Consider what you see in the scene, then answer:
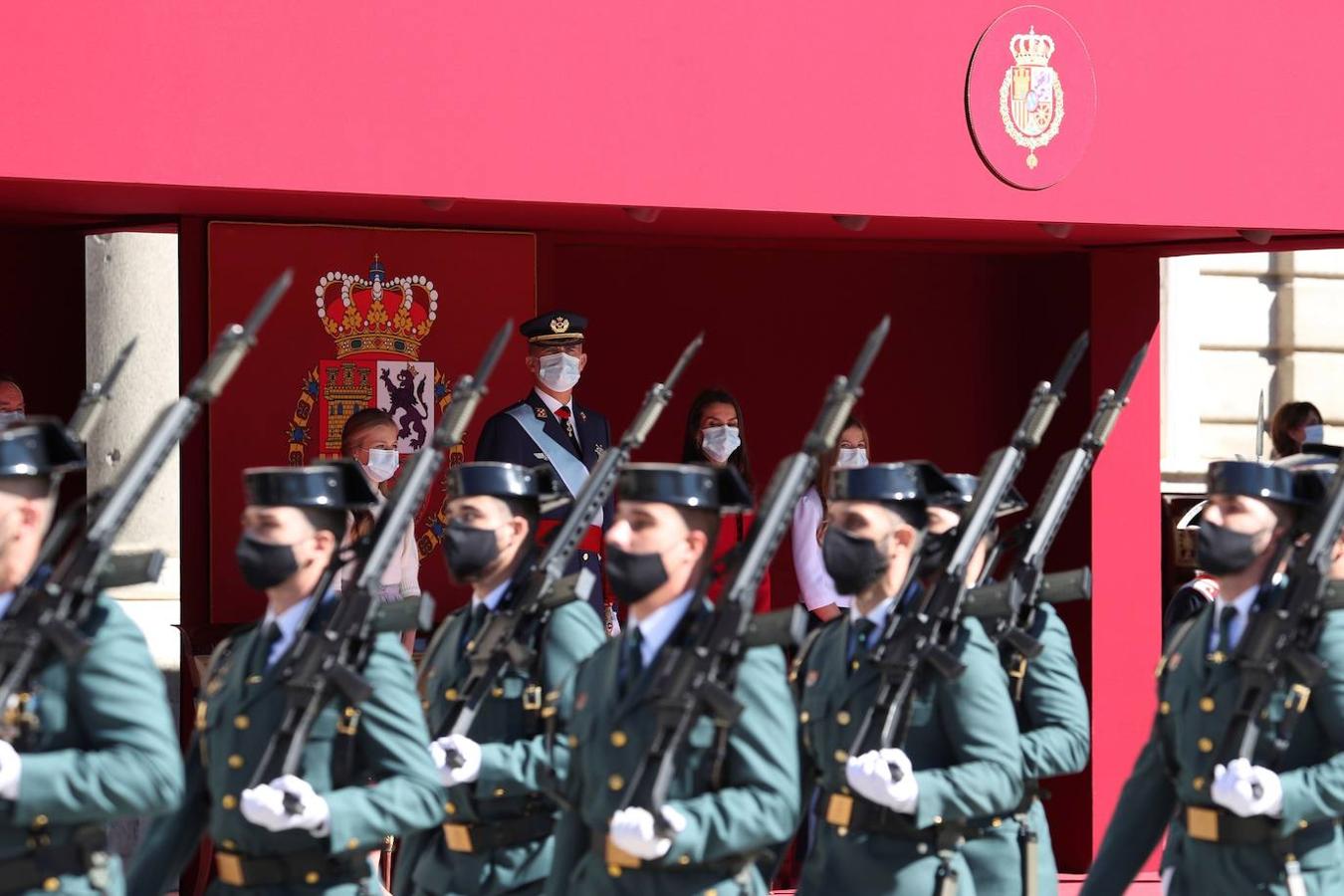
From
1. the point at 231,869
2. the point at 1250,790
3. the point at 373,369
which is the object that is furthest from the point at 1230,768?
the point at 373,369

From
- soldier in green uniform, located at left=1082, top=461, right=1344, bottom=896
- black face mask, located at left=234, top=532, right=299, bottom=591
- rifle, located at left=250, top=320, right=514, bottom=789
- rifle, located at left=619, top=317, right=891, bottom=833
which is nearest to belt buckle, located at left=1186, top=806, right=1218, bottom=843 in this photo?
soldier in green uniform, located at left=1082, top=461, right=1344, bottom=896

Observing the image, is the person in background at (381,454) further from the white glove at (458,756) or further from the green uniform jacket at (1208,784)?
the green uniform jacket at (1208,784)

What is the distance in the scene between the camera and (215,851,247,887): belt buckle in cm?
560

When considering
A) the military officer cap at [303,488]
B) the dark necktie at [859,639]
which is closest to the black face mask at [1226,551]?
the dark necktie at [859,639]

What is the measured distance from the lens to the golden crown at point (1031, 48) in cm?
933

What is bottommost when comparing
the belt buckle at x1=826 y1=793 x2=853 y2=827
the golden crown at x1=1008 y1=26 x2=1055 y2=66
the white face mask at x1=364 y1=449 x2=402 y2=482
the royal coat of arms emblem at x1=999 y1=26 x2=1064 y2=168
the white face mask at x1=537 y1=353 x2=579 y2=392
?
the belt buckle at x1=826 y1=793 x2=853 y2=827

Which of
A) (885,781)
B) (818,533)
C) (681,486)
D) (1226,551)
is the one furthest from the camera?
(818,533)

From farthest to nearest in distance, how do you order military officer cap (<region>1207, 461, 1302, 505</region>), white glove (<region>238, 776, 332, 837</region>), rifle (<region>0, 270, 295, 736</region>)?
military officer cap (<region>1207, 461, 1302, 505</region>)
white glove (<region>238, 776, 332, 837</region>)
rifle (<region>0, 270, 295, 736</region>)

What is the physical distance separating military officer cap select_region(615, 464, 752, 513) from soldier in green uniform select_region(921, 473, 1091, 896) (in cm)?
96

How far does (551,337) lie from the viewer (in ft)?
30.3

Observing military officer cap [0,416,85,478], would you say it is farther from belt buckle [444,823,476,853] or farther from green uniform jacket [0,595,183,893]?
belt buckle [444,823,476,853]

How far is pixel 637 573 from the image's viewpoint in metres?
5.61

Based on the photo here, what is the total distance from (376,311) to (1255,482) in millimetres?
3903

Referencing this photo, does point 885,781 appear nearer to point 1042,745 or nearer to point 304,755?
point 1042,745
